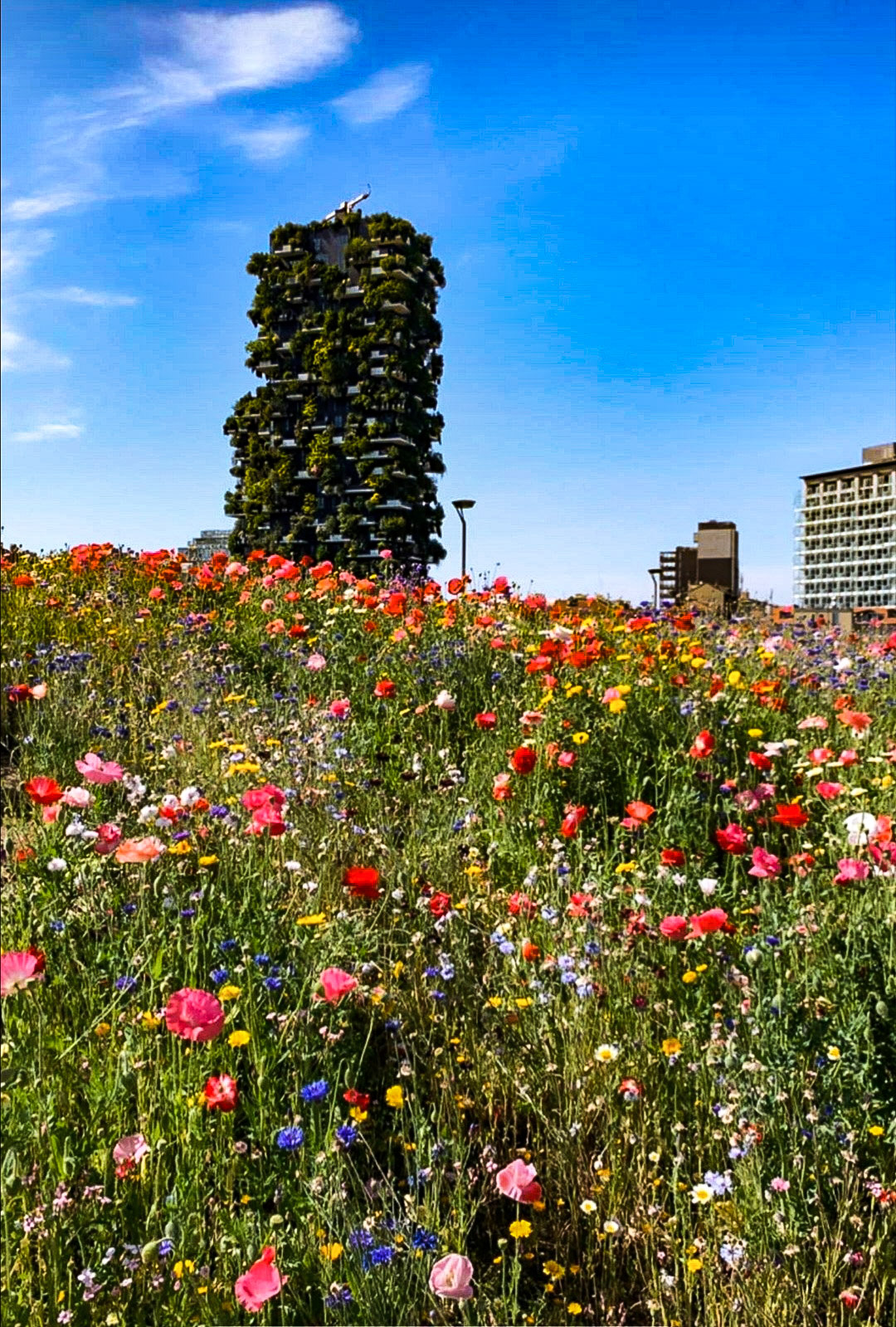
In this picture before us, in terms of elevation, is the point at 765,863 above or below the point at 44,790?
below

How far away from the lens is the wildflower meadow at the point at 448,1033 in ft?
5.59

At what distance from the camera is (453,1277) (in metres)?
1.36

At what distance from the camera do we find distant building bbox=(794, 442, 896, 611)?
92.5 metres

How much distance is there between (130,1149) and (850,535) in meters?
104

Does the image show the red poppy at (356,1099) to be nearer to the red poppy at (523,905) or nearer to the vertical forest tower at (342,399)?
the red poppy at (523,905)

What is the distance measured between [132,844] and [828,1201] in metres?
1.59

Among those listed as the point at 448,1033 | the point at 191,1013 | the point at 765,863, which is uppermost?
the point at 765,863

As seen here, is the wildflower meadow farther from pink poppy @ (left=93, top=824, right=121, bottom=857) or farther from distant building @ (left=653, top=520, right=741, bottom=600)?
distant building @ (left=653, top=520, right=741, bottom=600)

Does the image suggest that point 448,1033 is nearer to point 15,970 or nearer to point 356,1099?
point 356,1099

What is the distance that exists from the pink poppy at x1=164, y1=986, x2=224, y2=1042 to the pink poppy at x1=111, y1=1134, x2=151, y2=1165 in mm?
203

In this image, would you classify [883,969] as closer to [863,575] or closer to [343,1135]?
[343,1135]

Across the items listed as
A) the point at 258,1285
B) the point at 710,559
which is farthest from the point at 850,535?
the point at 258,1285

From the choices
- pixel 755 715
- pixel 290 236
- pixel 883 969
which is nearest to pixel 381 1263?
pixel 883 969

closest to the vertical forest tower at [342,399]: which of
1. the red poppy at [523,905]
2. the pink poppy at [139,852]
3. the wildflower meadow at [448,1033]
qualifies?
the wildflower meadow at [448,1033]
